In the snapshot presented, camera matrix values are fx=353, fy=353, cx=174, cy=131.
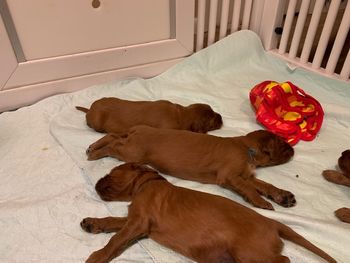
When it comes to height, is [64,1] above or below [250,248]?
above

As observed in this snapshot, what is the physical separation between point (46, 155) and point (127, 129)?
1.19 feet

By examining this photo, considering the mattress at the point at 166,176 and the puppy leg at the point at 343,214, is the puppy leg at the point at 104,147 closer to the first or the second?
the mattress at the point at 166,176

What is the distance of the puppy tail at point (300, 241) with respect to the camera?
1019 millimetres

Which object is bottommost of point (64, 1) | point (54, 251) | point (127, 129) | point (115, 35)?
point (54, 251)

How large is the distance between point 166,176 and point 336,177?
0.65 meters

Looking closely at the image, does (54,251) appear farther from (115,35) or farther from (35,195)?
(115,35)

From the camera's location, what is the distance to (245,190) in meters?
1.26

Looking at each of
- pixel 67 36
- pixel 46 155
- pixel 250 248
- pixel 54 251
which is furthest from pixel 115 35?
pixel 250 248

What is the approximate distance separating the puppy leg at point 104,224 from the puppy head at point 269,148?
0.57 metres

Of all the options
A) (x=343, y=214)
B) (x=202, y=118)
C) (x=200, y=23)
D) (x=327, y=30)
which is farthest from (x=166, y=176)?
(x=327, y=30)

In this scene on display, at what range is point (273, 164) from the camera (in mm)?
1426

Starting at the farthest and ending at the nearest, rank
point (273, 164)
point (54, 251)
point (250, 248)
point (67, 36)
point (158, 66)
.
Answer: point (158, 66) < point (67, 36) < point (273, 164) < point (54, 251) < point (250, 248)

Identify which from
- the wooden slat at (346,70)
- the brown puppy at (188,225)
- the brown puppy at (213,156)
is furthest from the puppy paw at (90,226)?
the wooden slat at (346,70)

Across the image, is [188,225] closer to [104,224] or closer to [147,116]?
[104,224]
